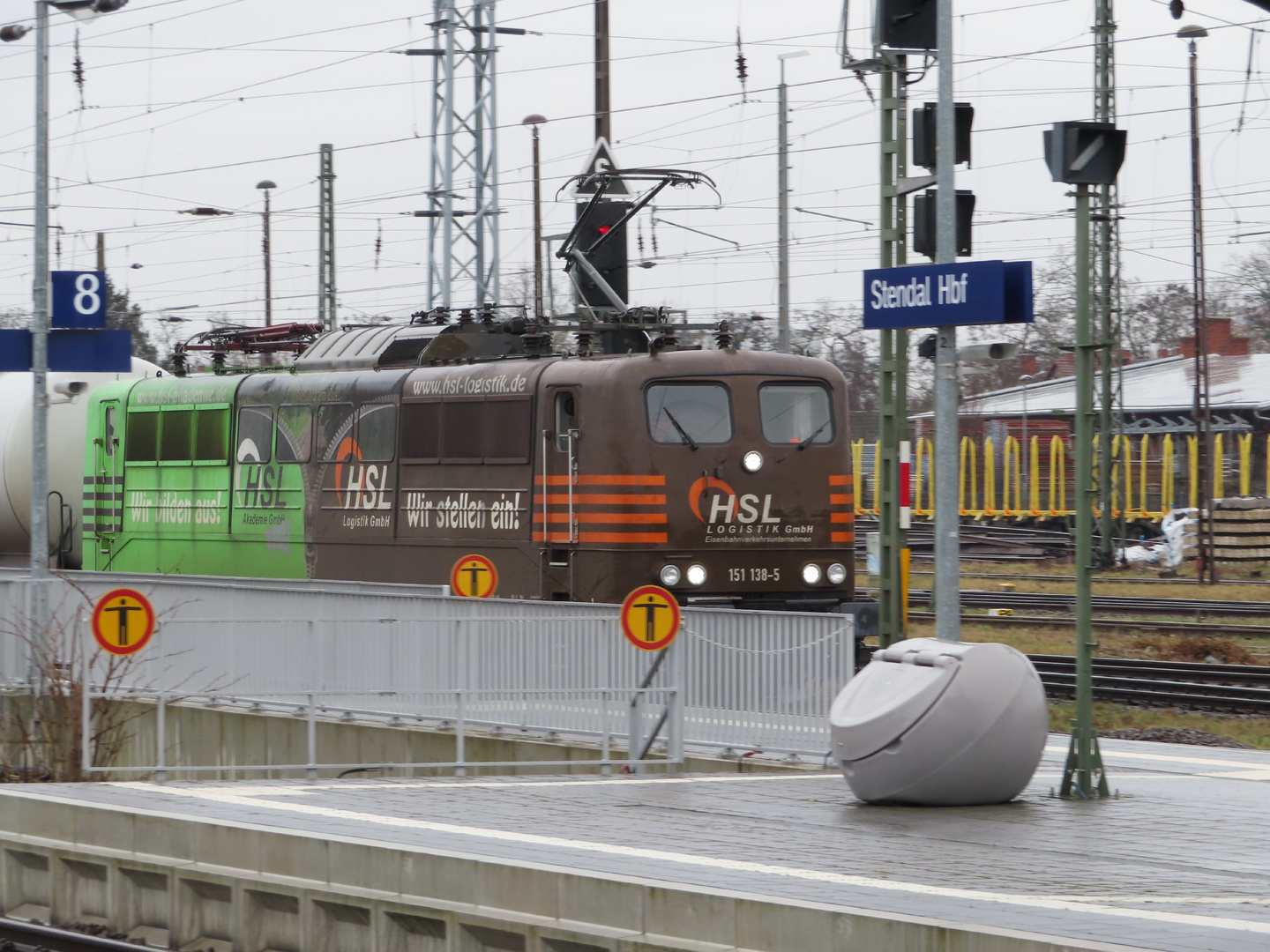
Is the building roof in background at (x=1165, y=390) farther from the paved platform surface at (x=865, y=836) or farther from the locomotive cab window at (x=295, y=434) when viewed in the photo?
the paved platform surface at (x=865, y=836)

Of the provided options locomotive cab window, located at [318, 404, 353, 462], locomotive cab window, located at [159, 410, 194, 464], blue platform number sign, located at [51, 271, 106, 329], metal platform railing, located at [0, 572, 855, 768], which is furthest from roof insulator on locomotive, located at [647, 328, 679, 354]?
locomotive cab window, located at [159, 410, 194, 464]

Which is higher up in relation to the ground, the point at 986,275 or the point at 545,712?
the point at 986,275

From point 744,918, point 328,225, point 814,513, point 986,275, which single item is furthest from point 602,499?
point 328,225

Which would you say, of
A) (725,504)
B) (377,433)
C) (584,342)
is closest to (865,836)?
(725,504)

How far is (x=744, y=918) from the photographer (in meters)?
7.45

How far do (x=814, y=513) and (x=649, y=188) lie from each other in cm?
416

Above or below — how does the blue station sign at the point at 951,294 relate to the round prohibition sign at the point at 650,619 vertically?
above

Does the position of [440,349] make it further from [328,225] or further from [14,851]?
[328,225]

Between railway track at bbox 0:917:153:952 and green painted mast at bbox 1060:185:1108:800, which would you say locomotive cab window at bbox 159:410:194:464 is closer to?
railway track at bbox 0:917:153:952

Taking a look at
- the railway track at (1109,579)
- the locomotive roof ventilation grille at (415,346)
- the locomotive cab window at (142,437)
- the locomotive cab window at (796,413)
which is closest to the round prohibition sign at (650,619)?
the locomotive cab window at (796,413)

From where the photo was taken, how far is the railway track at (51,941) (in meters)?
9.49

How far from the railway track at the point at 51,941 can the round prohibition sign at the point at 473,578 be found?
860 centimetres

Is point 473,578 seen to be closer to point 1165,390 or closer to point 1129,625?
point 1129,625

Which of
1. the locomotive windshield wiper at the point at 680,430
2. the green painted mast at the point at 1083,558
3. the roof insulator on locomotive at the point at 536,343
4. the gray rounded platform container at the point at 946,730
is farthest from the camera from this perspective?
the roof insulator on locomotive at the point at 536,343
